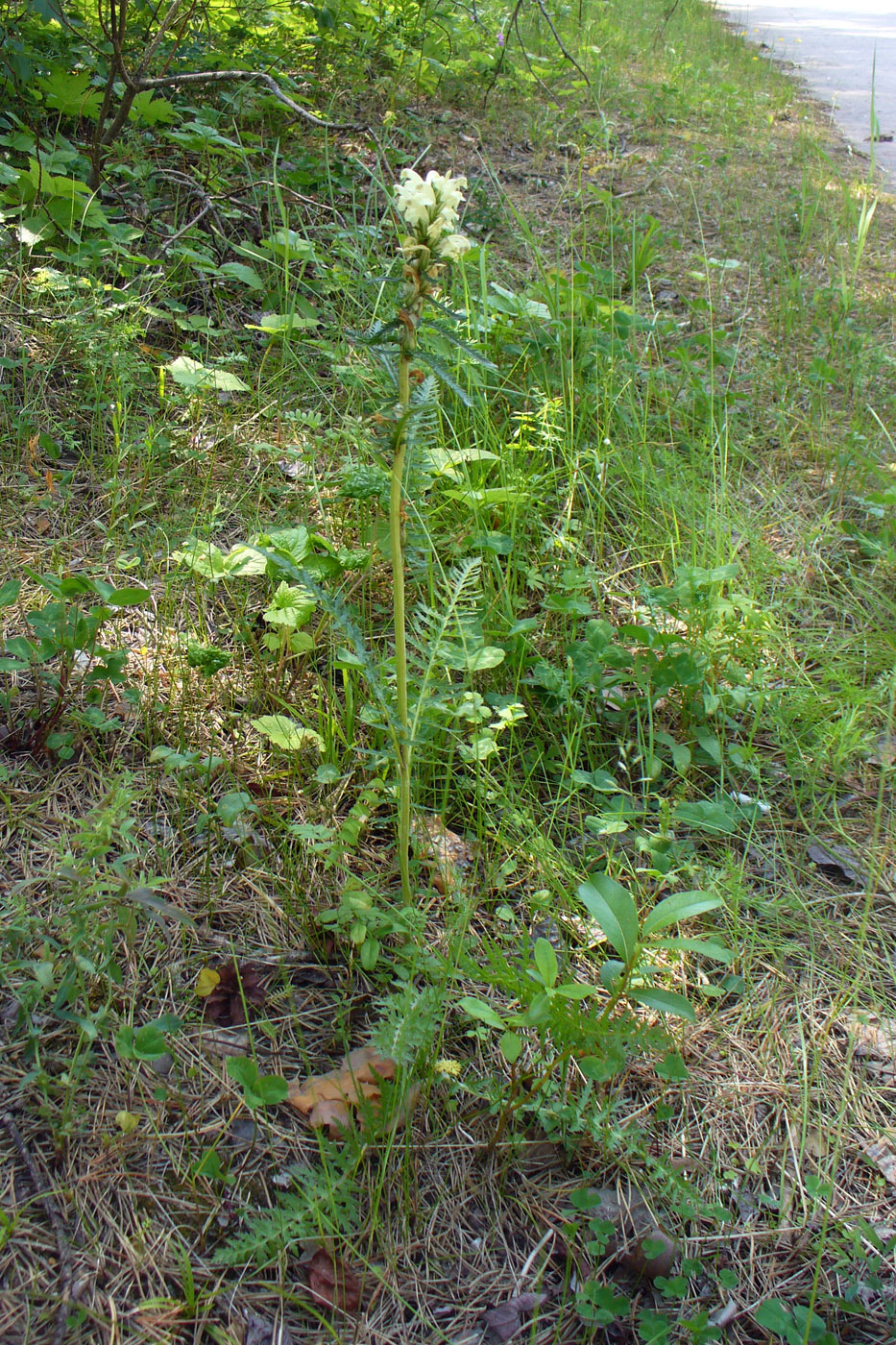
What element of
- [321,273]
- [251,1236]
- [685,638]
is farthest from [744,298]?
[251,1236]

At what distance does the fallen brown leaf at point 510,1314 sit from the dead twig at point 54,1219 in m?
0.54

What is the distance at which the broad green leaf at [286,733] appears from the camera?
5.70ft

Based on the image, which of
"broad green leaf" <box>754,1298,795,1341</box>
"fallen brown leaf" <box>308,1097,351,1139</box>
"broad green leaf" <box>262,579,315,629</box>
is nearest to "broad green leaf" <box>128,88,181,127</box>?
"broad green leaf" <box>262,579,315,629</box>

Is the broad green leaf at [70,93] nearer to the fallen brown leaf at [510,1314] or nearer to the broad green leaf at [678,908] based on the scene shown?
the broad green leaf at [678,908]

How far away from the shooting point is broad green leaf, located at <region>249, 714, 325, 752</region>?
174 centimetres

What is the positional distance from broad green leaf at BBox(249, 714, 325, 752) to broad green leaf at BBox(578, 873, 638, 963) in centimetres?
70

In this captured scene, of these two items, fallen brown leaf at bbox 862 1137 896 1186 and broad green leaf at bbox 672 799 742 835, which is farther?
broad green leaf at bbox 672 799 742 835

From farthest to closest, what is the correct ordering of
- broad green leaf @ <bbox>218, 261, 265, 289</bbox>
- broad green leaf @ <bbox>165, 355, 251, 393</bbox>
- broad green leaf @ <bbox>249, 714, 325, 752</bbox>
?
broad green leaf @ <bbox>218, 261, 265, 289</bbox>
broad green leaf @ <bbox>165, 355, 251, 393</bbox>
broad green leaf @ <bbox>249, 714, 325, 752</bbox>

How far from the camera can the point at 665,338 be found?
3338 millimetres

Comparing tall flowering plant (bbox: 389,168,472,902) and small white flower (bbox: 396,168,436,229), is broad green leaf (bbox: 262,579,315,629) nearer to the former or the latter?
tall flowering plant (bbox: 389,168,472,902)

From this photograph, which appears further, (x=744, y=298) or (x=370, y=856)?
(x=744, y=298)

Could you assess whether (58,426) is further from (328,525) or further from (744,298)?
(744,298)

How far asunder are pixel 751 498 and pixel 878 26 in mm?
11652

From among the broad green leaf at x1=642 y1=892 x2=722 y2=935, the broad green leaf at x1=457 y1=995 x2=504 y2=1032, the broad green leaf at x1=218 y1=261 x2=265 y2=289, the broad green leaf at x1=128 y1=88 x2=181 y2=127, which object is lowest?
the broad green leaf at x1=457 y1=995 x2=504 y2=1032
